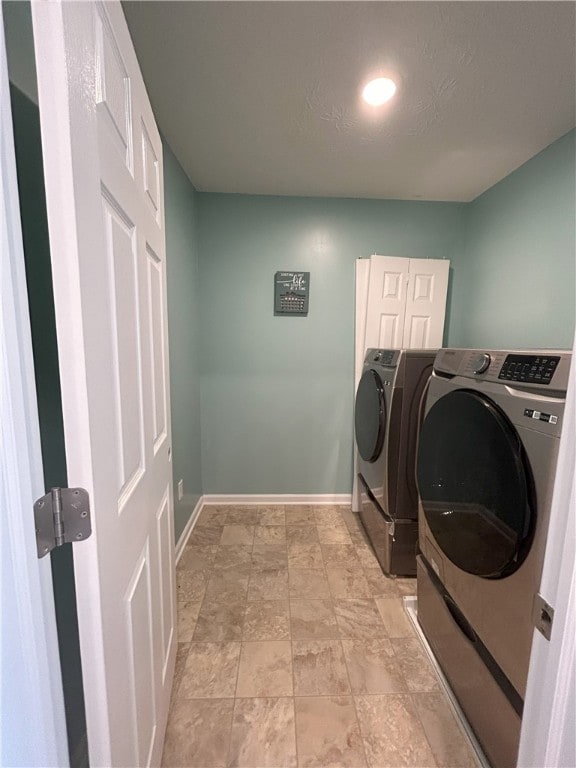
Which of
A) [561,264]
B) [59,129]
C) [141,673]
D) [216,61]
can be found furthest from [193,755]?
[561,264]

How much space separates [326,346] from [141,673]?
6.86ft

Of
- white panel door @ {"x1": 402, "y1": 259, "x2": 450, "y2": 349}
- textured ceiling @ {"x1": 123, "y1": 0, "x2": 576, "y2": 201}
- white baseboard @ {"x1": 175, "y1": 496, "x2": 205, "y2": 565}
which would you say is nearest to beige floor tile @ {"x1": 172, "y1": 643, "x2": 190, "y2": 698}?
white baseboard @ {"x1": 175, "y1": 496, "x2": 205, "y2": 565}

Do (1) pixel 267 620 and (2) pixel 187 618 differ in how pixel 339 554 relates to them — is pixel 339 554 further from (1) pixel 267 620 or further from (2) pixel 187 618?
(2) pixel 187 618

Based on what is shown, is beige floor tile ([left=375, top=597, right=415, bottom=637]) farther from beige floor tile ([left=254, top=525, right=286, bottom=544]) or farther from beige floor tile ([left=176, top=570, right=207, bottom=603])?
beige floor tile ([left=176, top=570, right=207, bottom=603])

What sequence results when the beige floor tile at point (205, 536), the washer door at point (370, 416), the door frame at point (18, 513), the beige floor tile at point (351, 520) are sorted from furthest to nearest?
1. the beige floor tile at point (351, 520)
2. the beige floor tile at point (205, 536)
3. the washer door at point (370, 416)
4. the door frame at point (18, 513)

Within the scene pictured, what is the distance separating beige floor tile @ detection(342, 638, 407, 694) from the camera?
4.05 ft

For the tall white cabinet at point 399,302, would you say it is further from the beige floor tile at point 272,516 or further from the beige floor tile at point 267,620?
the beige floor tile at point 267,620

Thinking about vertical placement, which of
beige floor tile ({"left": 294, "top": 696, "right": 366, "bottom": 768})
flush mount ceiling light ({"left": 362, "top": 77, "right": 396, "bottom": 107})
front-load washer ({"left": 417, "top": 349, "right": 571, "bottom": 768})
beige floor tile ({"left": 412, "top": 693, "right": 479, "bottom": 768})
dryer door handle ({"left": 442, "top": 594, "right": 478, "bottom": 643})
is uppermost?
flush mount ceiling light ({"left": 362, "top": 77, "right": 396, "bottom": 107})

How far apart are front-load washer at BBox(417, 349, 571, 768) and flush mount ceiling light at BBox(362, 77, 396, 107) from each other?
3.61 feet

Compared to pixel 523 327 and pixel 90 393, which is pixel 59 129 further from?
pixel 523 327

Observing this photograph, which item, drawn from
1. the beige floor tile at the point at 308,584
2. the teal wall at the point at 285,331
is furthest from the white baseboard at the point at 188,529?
the beige floor tile at the point at 308,584

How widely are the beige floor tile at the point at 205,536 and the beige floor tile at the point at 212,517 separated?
3cm

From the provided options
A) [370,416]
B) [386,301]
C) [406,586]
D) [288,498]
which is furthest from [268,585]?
[386,301]

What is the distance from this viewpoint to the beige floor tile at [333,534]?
216cm
